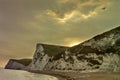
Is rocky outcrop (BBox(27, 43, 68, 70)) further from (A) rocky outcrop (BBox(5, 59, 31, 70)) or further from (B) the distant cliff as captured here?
(A) rocky outcrop (BBox(5, 59, 31, 70))

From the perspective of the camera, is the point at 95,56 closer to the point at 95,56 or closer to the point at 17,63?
the point at 95,56

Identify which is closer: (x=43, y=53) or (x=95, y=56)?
(x=95, y=56)

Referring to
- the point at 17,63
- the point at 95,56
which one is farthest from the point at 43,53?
the point at 17,63

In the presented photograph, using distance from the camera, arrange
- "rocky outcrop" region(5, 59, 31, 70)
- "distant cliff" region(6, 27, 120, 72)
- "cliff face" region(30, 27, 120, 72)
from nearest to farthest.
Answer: "distant cliff" region(6, 27, 120, 72), "cliff face" region(30, 27, 120, 72), "rocky outcrop" region(5, 59, 31, 70)

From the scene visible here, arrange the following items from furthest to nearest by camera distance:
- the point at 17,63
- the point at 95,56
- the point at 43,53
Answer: the point at 17,63
the point at 43,53
the point at 95,56

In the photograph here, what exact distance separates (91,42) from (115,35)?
938cm

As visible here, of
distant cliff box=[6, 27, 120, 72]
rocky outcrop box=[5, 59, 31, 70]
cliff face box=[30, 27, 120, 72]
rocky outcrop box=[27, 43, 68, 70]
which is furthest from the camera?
rocky outcrop box=[5, 59, 31, 70]

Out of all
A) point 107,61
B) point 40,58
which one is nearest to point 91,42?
point 107,61

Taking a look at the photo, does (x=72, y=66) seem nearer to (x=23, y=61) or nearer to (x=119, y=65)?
(x=119, y=65)

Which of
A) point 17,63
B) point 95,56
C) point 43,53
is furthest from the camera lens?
point 17,63

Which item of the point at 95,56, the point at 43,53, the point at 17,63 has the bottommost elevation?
the point at 95,56

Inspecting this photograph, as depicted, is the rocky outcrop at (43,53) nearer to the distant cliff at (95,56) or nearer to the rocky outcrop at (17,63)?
the distant cliff at (95,56)

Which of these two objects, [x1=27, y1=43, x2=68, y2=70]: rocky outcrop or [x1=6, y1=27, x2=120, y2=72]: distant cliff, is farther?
[x1=27, y1=43, x2=68, y2=70]: rocky outcrop

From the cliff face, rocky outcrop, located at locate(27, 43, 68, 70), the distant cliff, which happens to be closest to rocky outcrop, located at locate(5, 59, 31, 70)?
rocky outcrop, located at locate(27, 43, 68, 70)
